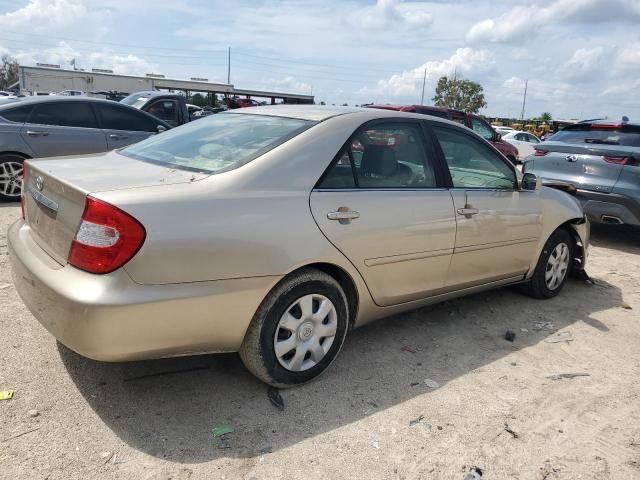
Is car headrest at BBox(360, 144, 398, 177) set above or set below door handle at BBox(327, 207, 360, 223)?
above

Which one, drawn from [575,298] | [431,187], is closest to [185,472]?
[431,187]

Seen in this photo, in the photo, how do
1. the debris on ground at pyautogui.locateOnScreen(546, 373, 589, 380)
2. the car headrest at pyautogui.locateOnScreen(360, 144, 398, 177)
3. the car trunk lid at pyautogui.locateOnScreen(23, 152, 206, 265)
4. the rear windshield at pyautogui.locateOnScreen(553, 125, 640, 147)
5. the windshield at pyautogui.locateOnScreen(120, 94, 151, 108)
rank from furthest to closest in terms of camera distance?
the windshield at pyautogui.locateOnScreen(120, 94, 151, 108) → the rear windshield at pyautogui.locateOnScreen(553, 125, 640, 147) → the debris on ground at pyautogui.locateOnScreen(546, 373, 589, 380) → the car headrest at pyautogui.locateOnScreen(360, 144, 398, 177) → the car trunk lid at pyautogui.locateOnScreen(23, 152, 206, 265)

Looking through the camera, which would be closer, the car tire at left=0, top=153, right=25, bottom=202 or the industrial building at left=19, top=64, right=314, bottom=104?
the car tire at left=0, top=153, right=25, bottom=202

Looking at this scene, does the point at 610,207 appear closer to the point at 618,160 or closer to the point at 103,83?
the point at 618,160

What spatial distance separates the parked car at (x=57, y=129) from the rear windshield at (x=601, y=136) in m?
6.25

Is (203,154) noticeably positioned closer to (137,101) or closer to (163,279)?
(163,279)

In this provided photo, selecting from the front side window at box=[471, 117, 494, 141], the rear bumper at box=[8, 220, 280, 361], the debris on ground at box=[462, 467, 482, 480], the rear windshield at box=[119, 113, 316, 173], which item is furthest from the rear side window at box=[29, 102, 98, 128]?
the front side window at box=[471, 117, 494, 141]

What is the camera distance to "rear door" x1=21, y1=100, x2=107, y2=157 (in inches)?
297

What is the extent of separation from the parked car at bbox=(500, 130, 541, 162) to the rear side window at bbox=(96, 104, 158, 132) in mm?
13500

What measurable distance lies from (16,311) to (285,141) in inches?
92.0

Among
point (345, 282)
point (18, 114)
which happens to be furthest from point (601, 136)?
point (18, 114)

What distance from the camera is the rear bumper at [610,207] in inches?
266

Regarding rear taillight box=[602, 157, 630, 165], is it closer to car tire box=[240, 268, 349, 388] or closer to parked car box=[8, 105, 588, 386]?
parked car box=[8, 105, 588, 386]

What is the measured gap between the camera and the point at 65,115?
7.80 m
